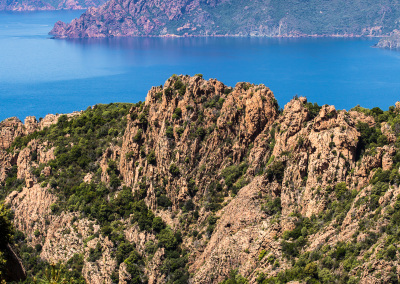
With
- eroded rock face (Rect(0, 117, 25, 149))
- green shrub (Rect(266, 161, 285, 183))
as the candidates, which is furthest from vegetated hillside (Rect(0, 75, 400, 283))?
eroded rock face (Rect(0, 117, 25, 149))

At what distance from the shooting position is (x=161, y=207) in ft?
244

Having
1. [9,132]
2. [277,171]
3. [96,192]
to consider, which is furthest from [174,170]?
[9,132]

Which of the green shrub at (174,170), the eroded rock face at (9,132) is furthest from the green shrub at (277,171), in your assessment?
the eroded rock face at (9,132)

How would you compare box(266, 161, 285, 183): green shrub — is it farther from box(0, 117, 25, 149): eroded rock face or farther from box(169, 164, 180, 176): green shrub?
box(0, 117, 25, 149): eroded rock face

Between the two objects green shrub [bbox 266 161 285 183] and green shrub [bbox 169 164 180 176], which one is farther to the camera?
green shrub [bbox 169 164 180 176]

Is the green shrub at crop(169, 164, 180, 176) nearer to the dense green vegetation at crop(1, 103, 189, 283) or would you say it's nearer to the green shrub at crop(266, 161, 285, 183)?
the dense green vegetation at crop(1, 103, 189, 283)

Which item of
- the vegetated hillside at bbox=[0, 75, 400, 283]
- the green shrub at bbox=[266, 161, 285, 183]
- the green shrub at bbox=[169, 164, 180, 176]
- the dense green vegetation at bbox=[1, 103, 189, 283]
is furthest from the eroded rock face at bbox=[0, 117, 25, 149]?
the green shrub at bbox=[266, 161, 285, 183]

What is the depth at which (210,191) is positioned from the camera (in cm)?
7212

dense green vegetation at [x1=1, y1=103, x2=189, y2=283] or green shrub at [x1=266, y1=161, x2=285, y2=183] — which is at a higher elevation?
green shrub at [x1=266, y1=161, x2=285, y2=183]

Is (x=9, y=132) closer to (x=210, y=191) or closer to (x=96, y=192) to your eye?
(x=96, y=192)

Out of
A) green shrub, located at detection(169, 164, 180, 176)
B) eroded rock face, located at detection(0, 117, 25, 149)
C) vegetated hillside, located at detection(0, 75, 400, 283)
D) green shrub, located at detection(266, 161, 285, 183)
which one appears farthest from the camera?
eroded rock face, located at detection(0, 117, 25, 149)

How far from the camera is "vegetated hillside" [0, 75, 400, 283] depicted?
52938mm

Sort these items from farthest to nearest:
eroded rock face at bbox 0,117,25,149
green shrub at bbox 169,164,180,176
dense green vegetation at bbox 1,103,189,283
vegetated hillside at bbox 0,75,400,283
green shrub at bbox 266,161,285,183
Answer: eroded rock face at bbox 0,117,25,149
green shrub at bbox 169,164,180,176
dense green vegetation at bbox 1,103,189,283
green shrub at bbox 266,161,285,183
vegetated hillside at bbox 0,75,400,283

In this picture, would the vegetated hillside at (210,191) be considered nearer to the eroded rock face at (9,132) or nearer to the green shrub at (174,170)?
the green shrub at (174,170)
